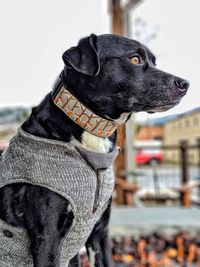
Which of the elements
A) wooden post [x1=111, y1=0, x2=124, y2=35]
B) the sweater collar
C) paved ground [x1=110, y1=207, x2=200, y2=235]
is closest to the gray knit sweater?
the sweater collar

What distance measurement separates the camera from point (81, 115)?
0.69m

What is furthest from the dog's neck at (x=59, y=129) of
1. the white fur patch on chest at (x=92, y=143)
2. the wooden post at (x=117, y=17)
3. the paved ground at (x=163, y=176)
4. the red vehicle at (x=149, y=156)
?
the paved ground at (x=163, y=176)

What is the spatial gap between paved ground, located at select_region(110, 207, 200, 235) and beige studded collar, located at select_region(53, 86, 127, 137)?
6.02ft

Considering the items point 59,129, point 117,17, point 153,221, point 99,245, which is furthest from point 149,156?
point 59,129

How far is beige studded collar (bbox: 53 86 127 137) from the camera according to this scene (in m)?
0.69

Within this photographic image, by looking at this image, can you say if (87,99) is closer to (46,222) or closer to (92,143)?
(92,143)

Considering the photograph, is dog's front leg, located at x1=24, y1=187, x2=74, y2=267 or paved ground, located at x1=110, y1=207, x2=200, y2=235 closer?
dog's front leg, located at x1=24, y1=187, x2=74, y2=267

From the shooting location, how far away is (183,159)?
4.71 metres

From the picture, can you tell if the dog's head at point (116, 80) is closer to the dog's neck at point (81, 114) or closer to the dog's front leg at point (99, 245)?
the dog's neck at point (81, 114)

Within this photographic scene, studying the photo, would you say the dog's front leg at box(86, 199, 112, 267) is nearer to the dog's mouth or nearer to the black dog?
the black dog

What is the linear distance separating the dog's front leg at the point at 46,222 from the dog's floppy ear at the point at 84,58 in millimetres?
190

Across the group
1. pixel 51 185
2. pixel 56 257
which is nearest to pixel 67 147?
pixel 51 185

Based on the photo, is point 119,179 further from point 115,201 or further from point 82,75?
point 82,75

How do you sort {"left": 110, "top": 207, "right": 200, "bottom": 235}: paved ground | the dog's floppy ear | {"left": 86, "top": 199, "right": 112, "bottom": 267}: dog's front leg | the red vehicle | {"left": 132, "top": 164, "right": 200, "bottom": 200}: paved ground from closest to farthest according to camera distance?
the dog's floppy ear, {"left": 86, "top": 199, "right": 112, "bottom": 267}: dog's front leg, {"left": 110, "top": 207, "right": 200, "bottom": 235}: paved ground, the red vehicle, {"left": 132, "top": 164, "right": 200, "bottom": 200}: paved ground
